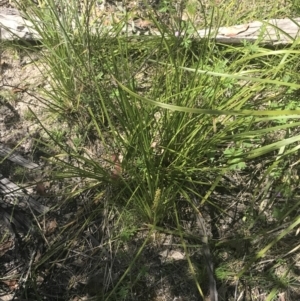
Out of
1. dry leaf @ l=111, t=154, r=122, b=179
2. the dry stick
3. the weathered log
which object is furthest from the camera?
the weathered log

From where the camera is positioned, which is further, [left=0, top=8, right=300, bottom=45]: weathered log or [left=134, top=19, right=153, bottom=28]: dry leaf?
[left=134, top=19, right=153, bottom=28]: dry leaf

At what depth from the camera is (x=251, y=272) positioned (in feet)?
6.40

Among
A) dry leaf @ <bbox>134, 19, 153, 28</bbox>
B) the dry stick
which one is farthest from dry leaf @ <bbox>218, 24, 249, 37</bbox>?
the dry stick

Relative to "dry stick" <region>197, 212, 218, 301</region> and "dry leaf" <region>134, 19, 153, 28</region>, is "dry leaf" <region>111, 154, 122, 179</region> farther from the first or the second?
"dry leaf" <region>134, 19, 153, 28</region>

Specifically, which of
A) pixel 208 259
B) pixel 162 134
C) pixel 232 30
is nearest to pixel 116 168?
pixel 162 134

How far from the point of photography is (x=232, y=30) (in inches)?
102

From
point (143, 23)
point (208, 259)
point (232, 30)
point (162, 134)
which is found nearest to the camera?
point (208, 259)

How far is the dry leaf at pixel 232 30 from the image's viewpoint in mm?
2582

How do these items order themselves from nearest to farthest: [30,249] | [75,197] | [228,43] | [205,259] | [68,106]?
[205,259] → [30,249] → [75,197] → [68,106] → [228,43]

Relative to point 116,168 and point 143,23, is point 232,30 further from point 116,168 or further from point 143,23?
point 116,168

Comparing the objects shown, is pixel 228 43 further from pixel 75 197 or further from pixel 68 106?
pixel 75 197

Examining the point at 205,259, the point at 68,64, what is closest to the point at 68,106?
the point at 68,64

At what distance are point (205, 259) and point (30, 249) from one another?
866 millimetres

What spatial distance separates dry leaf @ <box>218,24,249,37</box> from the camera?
258 centimetres
